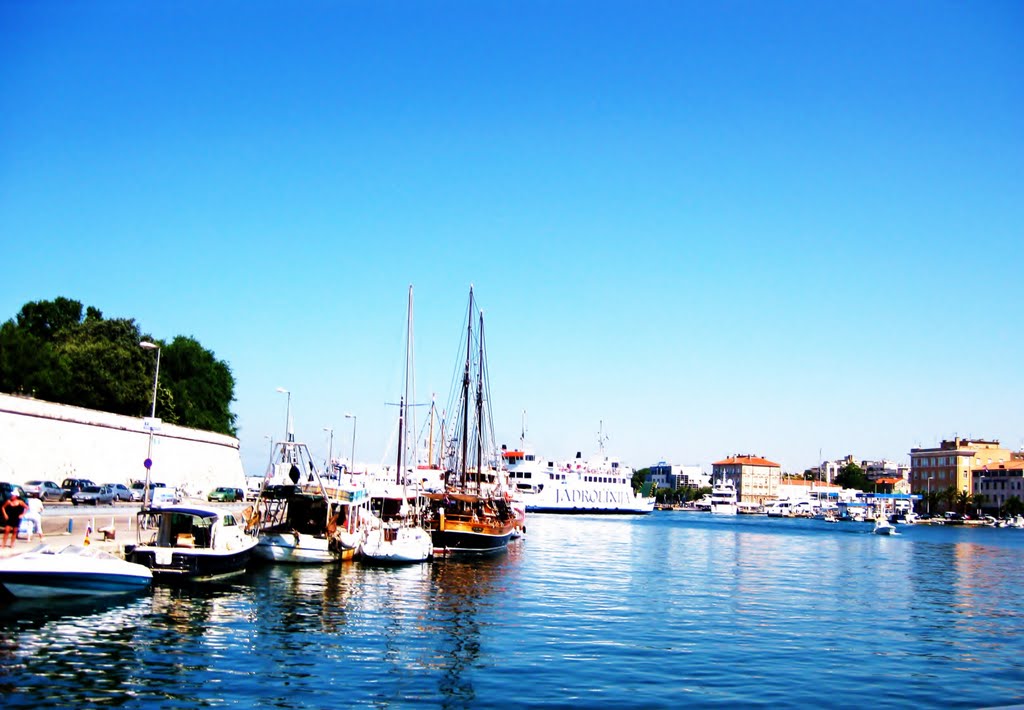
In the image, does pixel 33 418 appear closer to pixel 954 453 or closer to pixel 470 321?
pixel 470 321

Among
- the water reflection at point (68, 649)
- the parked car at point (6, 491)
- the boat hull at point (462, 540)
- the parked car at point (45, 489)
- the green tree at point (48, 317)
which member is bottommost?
the boat hull at point (462, 540)

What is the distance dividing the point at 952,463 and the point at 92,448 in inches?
6716

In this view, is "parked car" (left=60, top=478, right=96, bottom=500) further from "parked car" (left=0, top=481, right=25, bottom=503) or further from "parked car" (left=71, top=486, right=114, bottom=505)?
"parked car" (left=0, top=481, right=25, bottom=503)

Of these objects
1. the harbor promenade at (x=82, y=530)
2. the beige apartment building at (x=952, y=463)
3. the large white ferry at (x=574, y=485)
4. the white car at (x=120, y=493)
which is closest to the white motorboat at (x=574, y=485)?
the large white ferry at (x=574, y=485)

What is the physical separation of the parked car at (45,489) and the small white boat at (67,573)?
89.5ft

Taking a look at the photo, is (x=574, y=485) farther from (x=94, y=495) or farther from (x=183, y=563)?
(x=183, y=563)

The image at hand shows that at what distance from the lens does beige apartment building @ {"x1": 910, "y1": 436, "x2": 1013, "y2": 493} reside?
604ft

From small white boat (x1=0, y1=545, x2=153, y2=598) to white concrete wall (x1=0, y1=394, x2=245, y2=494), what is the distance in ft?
103

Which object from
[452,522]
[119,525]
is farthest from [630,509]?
[119,525]

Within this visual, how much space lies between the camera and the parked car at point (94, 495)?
176ft

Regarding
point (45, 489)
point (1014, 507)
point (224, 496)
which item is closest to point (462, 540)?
point (45, 489)

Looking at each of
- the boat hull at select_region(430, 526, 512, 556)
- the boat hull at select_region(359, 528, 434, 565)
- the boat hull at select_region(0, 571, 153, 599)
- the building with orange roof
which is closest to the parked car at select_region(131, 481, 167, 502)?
the boat hull at select_region(430, 526, 512, 556)

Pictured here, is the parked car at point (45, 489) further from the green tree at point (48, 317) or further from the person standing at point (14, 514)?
the green tree at point (48, 317)

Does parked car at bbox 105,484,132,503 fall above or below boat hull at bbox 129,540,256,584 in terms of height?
above
